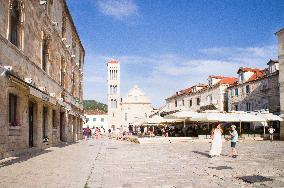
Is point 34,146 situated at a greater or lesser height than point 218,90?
lesser

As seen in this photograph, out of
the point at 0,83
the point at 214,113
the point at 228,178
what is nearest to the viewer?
the point at 228,178

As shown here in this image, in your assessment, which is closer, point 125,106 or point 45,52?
point 45,52

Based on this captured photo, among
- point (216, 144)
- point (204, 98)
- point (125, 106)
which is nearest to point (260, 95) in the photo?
point (204, 98)

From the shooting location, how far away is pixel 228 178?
26.6ft

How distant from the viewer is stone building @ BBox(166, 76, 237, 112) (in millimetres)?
52031

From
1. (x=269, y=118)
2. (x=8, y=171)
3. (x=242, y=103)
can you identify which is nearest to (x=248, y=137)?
(x=269, y=118)

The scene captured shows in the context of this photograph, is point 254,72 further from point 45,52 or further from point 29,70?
point 29,70

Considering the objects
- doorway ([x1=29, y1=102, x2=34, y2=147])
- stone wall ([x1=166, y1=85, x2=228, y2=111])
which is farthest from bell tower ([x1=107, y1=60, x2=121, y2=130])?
doorway ([x1=29, y1=102, x2=34, y2=147])

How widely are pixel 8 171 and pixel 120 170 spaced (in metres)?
3.12

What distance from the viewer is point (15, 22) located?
13.7 m

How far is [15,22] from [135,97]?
2864 inches

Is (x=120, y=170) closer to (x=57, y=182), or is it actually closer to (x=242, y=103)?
(x=57, y=182)

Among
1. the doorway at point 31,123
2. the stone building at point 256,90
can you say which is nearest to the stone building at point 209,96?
the stone building at point 256,90

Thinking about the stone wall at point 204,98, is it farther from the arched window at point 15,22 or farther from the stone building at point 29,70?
the arched window at point 15,22
